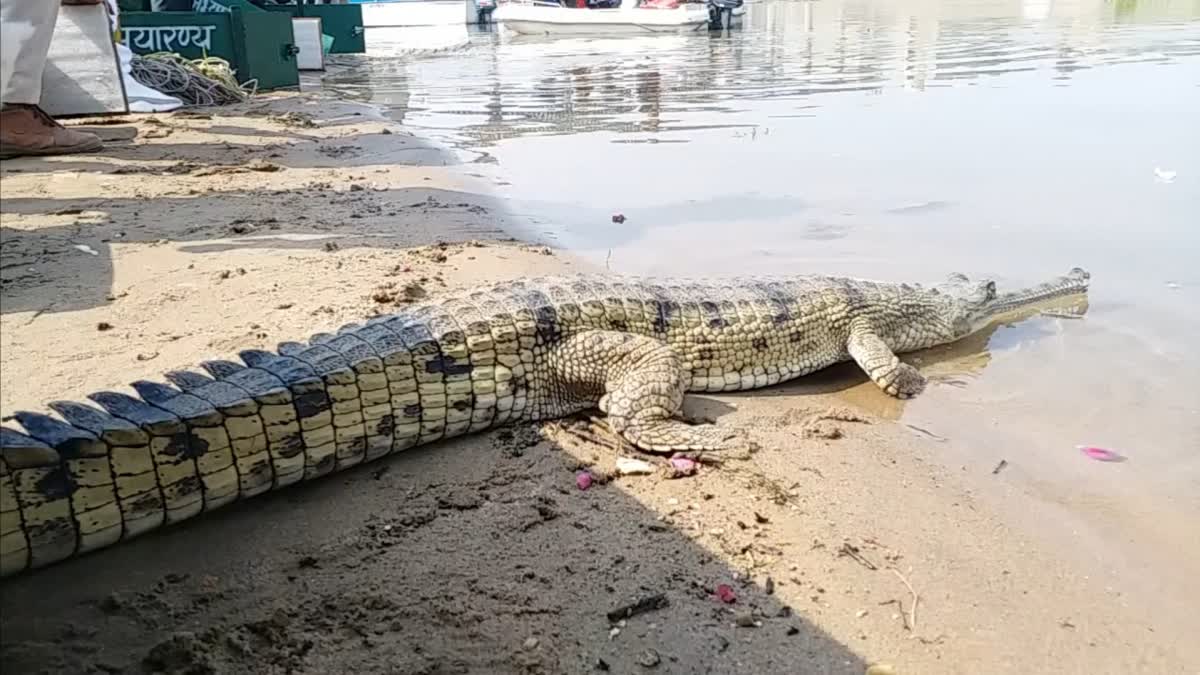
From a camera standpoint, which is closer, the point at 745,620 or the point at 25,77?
the point at 25,77

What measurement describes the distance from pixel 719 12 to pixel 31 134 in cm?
2678

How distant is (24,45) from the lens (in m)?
1.47

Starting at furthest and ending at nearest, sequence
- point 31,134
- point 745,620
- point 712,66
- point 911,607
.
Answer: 1. point 712,66
2. point 911,607
3. point 745,620
4. point 31,134

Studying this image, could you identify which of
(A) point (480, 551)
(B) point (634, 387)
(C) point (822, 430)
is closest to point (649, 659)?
(A) point (480, 551)

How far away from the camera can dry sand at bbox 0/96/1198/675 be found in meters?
1.93

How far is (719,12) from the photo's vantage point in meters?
26.3


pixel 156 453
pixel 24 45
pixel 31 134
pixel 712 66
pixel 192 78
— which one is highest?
pixel 712 66

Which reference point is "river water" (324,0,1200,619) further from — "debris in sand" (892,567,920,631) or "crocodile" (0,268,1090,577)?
"debris in sand" (892,567,920,631)

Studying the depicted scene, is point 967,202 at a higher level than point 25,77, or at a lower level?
lower

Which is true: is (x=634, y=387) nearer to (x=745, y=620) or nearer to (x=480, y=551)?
(x=480, y=551)

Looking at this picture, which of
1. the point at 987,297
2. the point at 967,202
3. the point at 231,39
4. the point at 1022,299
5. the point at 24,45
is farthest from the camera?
the point at 231,39

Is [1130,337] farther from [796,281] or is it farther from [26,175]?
[26,175]

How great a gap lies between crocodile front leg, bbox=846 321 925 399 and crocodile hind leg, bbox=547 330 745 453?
988 millimetres

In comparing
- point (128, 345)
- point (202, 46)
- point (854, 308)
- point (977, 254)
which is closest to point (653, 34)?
point (202, 46)
